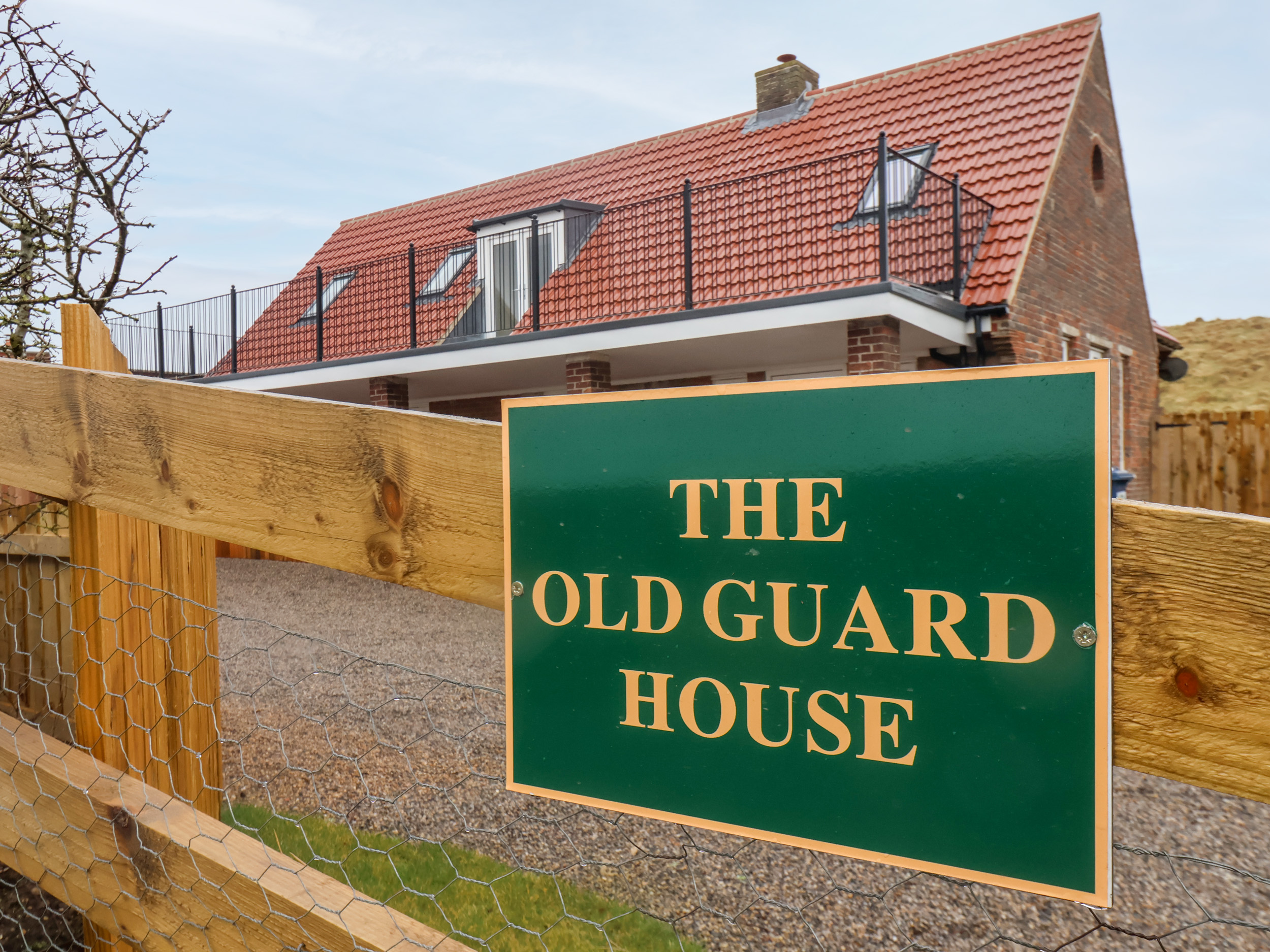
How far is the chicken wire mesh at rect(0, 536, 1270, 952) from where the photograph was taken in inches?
62.8

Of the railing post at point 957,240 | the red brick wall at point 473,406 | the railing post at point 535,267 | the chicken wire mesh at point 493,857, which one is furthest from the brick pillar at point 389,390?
the chicken wire mesh at point 493,857

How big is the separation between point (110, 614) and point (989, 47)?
45.0 feet

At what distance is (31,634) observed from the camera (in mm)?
3146

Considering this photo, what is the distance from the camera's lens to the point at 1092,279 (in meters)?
12.4

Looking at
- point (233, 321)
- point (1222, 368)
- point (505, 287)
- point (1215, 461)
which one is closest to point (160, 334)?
point (233, 321)

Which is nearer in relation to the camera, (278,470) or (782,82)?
(278,470)

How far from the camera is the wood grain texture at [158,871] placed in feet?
3.85

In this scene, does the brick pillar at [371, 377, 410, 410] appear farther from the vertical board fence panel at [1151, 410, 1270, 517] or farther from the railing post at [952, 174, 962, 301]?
the vertical board fence panel at [1151, 410, 1270, 517]

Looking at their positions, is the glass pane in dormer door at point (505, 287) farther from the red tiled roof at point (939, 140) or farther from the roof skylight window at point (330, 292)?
the roof skylight window at point (330, 292)

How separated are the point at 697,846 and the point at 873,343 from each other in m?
7.27

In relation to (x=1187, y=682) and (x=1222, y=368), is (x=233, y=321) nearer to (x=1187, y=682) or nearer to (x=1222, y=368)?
(x=1187, y=682)

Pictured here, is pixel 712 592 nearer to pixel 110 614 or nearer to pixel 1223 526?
pixel 1223 526

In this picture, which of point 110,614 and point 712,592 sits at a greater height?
point 712,592

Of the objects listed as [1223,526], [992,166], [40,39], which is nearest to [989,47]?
[992,166]
